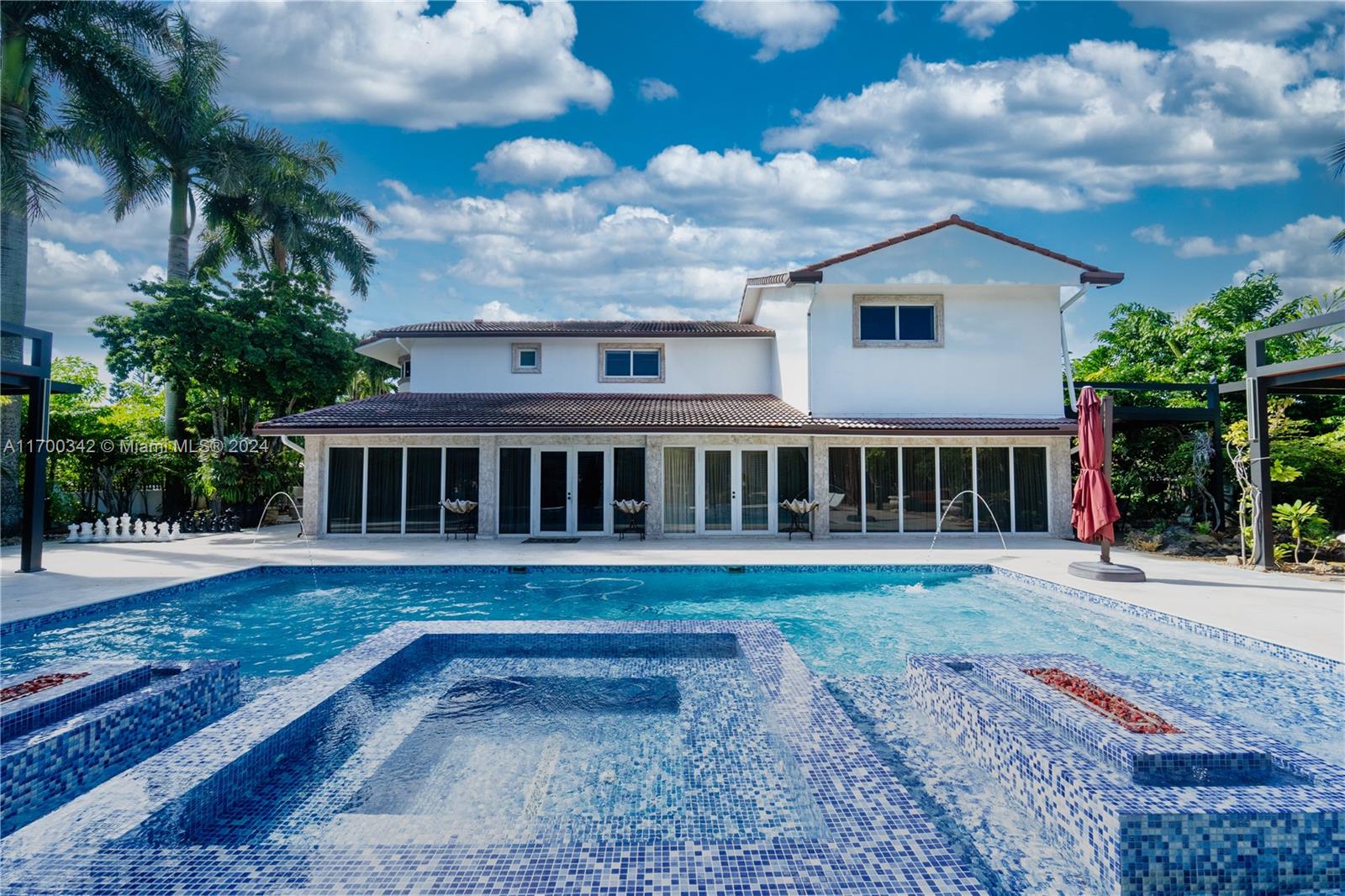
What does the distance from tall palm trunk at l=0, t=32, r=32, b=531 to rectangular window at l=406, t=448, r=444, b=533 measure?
10.0 metres

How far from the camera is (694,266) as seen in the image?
41.0 meters

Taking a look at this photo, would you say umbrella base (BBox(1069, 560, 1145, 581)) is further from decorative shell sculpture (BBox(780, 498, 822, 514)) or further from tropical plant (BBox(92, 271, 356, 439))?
tropical plant (BBox(92, 271, 356, 439))

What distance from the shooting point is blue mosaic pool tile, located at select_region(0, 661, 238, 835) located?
156 inches

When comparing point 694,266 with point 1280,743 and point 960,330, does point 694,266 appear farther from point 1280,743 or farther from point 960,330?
point 1280,743

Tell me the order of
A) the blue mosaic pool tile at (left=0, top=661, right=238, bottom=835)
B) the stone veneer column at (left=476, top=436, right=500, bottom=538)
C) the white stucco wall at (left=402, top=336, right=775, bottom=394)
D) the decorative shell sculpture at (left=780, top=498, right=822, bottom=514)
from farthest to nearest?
the white stucco wall at (left=402, top=336, right=775, bottom=394) → the stone veneer column at (left=476, top=436, right=500, bottom=538) → the decorative shell sculpture at (left=780, top=498, right=822, bottom=514) → the blue mosaic pool tile at (left=0, top=661, right=238, bottom=835)

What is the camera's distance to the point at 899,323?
55.5ft

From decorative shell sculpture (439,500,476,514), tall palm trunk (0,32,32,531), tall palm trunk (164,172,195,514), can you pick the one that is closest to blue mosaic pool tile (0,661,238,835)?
decorative shell sculpture (439,500,476,514)

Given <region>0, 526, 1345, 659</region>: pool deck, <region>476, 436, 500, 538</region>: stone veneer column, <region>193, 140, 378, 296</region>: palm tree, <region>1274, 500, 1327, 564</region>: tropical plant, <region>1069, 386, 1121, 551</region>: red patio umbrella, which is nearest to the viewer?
<region>0, 526, 1345, 659</region>: pool deck

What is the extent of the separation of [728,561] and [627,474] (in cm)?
530

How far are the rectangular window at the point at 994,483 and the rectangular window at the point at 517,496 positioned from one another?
37.4 ft

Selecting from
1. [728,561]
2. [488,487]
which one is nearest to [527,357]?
[488,487]

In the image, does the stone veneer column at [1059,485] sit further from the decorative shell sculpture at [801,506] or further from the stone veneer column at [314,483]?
the stone veneer column at [314,483]

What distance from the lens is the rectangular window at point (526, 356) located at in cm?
1989

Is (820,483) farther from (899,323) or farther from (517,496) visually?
(517,496)
